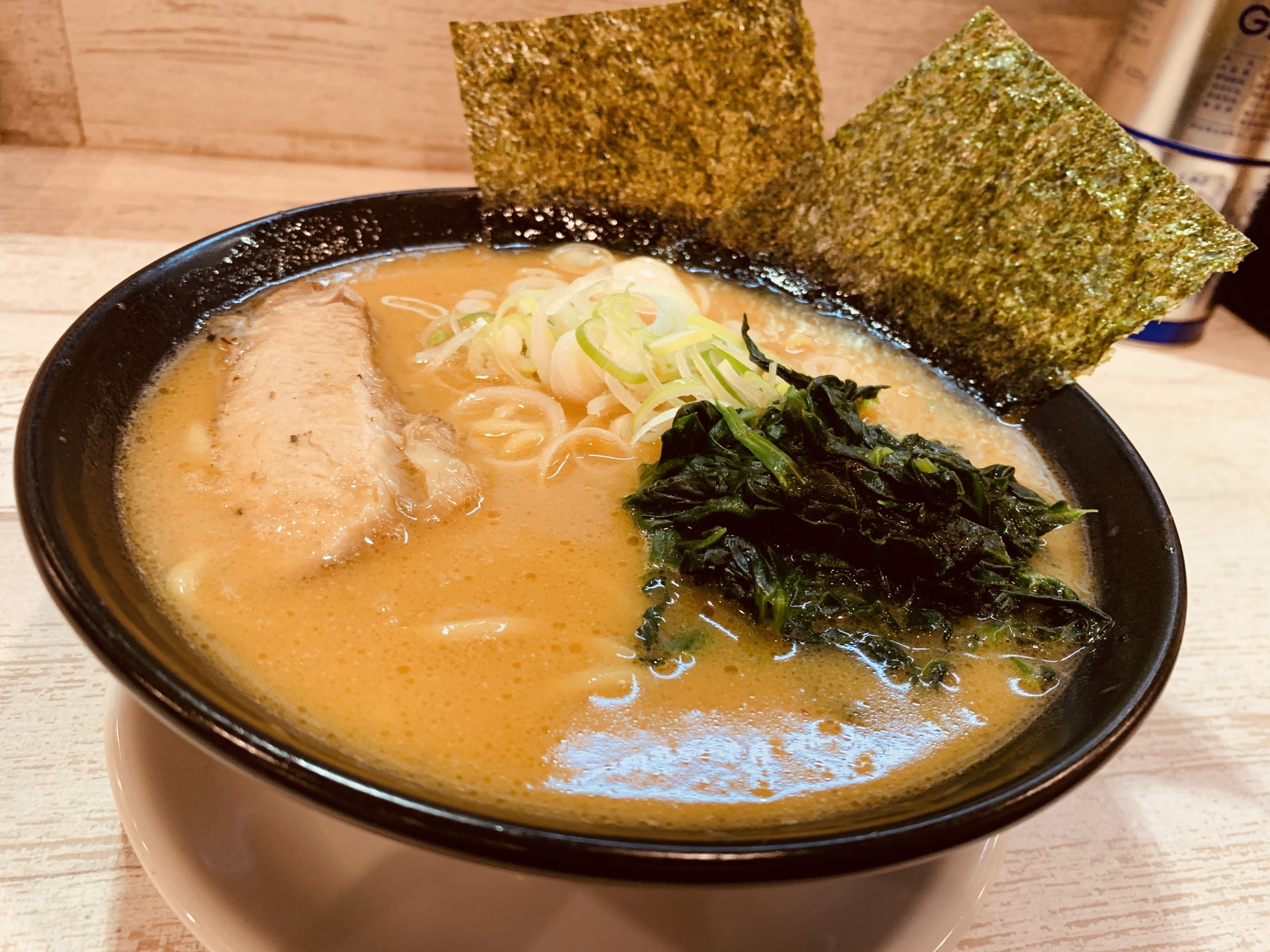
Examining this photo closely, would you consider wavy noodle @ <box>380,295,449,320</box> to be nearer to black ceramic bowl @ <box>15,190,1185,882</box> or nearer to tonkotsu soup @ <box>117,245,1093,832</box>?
tonkotsu soup @ <box>117,245,1093,832</box>

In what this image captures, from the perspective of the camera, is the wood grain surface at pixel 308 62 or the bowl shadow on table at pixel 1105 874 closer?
the bowl shadow on table at pixel 1105 874

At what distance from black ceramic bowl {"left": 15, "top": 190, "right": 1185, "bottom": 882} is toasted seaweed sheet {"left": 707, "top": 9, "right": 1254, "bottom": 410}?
178 millimetres

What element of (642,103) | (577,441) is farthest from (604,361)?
(642,103)

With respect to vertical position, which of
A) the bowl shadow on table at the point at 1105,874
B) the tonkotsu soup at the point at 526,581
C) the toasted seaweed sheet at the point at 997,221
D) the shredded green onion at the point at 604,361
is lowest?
the bowl shadow on table at the point at 1105,874

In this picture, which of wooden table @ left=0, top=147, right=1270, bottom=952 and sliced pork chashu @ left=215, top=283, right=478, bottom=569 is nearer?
wooden table @ left=0, top=147, right=1270, bottom=952

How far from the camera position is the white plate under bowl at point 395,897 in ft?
3.07

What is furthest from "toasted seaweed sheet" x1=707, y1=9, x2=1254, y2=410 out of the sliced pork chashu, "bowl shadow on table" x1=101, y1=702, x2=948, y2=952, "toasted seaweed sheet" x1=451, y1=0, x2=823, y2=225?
"bowl shadow on table" x1=101, y1=702, x2=948, y2=952

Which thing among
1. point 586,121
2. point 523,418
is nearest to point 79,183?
point 586,121

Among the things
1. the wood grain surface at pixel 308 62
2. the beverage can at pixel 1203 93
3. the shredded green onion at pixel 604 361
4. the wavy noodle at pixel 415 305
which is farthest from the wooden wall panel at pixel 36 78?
the beverage can at pixel 1203 93

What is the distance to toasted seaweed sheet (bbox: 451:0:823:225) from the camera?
1857 mm

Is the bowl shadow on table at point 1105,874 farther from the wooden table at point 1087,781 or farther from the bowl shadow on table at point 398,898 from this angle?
the bowl shadow on table at point 398,898

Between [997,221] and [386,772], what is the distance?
5.00ft

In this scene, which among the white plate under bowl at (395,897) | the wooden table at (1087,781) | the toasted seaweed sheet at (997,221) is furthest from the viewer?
the toasted seaweed sheet at (997,221)

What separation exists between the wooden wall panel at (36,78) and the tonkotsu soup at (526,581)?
1542mm
